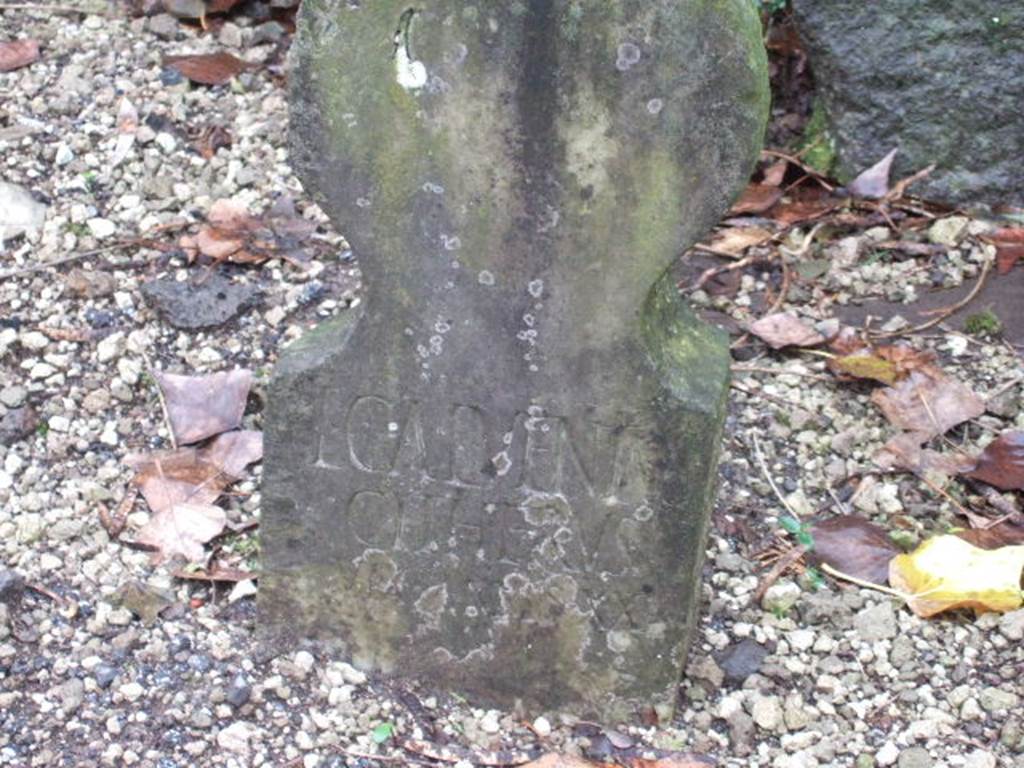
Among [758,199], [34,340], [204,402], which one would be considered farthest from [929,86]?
[34,340]

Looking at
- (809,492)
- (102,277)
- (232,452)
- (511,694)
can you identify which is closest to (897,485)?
(809,492)

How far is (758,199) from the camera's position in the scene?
4695 mm

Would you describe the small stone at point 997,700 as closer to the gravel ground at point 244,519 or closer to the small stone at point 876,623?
the gravel ground at point 244,519

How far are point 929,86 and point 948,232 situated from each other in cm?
39

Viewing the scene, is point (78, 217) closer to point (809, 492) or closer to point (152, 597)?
point (152, 597)

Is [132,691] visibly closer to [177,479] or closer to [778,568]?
[177,479]

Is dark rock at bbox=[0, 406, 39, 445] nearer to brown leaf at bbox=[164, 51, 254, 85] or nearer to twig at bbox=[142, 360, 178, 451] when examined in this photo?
twig at bbox=[142, 360, 178, 451]

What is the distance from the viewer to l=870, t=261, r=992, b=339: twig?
13.9 feet

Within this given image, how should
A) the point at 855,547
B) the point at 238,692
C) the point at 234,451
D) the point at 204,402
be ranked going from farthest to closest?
the point at 204,402, the point at 234,451, the point at 855,547, the point at 238,692

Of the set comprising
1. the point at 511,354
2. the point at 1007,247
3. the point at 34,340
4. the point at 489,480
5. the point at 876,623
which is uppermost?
the point at 511,354

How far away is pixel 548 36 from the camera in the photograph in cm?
264

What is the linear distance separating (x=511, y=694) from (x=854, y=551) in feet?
2.49

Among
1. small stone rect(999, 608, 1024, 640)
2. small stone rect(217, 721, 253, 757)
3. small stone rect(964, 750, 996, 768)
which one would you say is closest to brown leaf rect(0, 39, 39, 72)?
small stone rect(217, 721, 253, 757)

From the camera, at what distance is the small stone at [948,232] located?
14.9 ft
